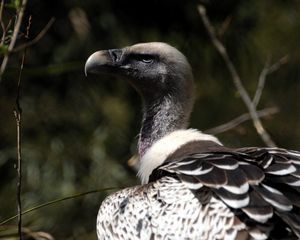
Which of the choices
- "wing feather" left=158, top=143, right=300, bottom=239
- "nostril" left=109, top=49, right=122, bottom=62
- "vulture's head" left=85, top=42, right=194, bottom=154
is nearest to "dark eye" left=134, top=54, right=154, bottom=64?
"vulture's head" left=85, top=42, right=194, bottom=154

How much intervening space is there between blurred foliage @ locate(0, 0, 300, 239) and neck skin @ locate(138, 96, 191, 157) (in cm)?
303

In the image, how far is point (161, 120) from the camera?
22.8ft

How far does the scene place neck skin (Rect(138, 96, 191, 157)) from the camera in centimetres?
694

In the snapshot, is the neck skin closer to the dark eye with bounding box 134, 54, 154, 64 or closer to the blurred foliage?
the dark eye with bounding box 134, 54, 154, 64

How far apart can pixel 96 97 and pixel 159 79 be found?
15.1ft

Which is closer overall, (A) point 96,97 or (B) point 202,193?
(B) point 202,193

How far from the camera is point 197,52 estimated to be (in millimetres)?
10445

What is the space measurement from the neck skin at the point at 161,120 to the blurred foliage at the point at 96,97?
3034mm

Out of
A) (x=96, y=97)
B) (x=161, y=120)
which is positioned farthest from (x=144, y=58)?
(x=96, y=97)

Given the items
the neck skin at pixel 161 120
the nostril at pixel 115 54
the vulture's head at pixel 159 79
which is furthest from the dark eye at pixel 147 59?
the neck skin at pixel 161 120

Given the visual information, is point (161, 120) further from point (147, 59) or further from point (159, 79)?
point (147, 59)

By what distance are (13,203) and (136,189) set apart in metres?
4.30

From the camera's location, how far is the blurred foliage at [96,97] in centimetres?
1056

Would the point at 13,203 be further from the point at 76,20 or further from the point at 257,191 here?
the point at 257,191
